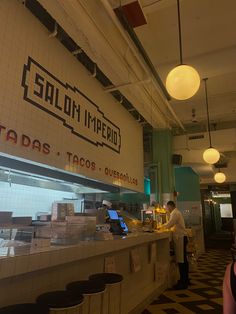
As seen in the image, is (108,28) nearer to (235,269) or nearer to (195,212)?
(235,269)

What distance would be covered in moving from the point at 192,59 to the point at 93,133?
2126 millimetres

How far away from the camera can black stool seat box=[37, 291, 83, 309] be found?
1679mm

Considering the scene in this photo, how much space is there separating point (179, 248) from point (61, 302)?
3922mm

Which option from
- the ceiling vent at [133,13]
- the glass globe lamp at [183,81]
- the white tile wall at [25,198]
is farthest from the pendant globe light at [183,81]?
the white tile wall at [25,198]

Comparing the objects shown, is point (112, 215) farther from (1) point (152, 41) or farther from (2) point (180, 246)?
(1) point (152, 41)

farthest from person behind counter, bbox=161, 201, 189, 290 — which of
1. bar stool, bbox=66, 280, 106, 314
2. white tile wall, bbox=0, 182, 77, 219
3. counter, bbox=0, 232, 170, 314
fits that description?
bar stool, bbox=66, 280, 106, 314

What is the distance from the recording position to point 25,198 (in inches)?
180

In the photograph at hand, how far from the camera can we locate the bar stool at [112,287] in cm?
239

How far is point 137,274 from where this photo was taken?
155 inches

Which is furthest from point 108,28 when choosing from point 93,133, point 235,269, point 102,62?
point 235,269

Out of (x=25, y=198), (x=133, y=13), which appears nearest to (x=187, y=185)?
(x=25, y=198)

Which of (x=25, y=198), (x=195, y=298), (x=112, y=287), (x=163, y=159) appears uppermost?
(x=163, y=159)

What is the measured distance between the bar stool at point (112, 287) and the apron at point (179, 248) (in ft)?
8.57

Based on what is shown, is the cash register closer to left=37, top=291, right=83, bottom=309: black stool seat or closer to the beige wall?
the beige wall
